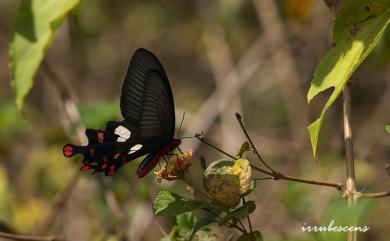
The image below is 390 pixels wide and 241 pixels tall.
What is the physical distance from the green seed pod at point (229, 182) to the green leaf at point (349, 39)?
148mm

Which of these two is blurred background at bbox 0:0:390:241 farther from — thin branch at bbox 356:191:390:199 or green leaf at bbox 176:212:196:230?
thin branch at bbox 356:191:390:199

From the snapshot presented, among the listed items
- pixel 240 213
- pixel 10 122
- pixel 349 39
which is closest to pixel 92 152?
pixel 240 213

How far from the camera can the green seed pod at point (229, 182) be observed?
1255 millimetres

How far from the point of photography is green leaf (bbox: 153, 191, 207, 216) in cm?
127

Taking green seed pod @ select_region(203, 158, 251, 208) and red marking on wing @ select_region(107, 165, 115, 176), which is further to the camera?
red marking on wing @ select_region(107, 165, 115, 176)

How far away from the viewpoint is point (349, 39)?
1371mm

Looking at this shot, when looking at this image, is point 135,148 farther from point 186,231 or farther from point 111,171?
point 186,231

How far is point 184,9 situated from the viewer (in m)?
4.94

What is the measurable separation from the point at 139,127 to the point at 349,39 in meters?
0.51

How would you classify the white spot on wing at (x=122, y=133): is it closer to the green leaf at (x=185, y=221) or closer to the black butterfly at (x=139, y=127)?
the black butterfly at (x=139, y=127)

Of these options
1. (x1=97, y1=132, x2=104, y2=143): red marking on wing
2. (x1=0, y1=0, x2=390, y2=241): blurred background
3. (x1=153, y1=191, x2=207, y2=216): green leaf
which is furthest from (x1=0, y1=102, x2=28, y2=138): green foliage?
(x1=153, y1=191, x2=207, y2=216): green leaf

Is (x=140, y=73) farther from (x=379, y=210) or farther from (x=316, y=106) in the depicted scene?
(x=379, y=210)

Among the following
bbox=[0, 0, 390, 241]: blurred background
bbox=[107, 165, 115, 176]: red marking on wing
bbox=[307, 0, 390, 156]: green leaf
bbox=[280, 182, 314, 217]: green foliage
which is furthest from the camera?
bbox=[0, 0, 390, 241]: blurred background

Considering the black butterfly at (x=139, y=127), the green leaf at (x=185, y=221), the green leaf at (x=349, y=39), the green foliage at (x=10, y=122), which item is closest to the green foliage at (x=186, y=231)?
the green leaf at (x=185, y=221)
